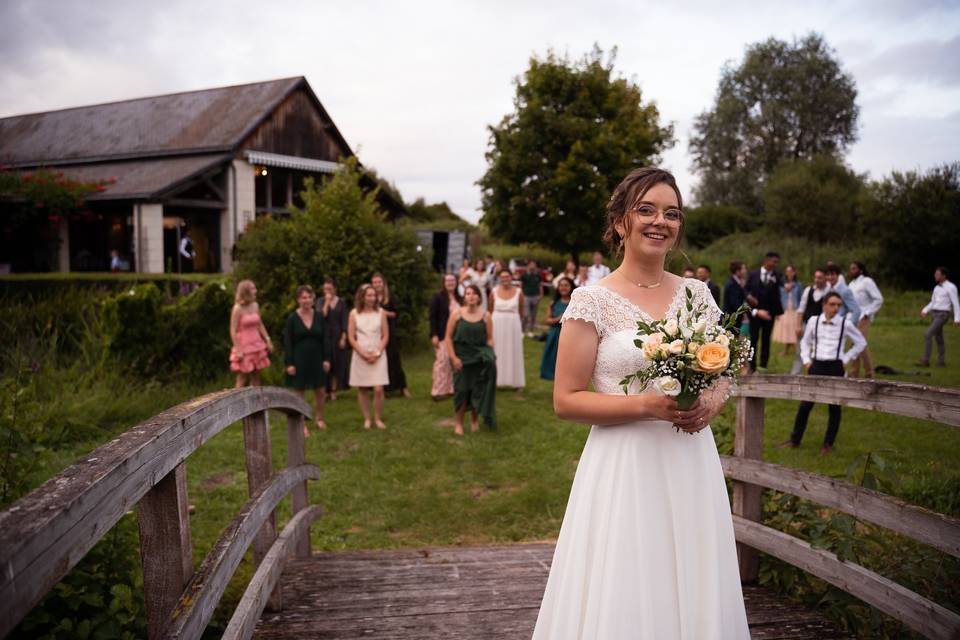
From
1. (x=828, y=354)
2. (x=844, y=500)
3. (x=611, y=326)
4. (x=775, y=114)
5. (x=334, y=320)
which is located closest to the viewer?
(x=611, y=326)

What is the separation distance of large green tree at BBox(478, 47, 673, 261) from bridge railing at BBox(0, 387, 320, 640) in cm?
2924

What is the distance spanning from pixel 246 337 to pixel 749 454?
7.71 m

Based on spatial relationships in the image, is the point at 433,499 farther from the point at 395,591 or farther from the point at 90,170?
the point at 90,170

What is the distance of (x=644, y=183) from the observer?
2.66m

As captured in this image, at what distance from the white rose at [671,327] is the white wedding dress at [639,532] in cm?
24

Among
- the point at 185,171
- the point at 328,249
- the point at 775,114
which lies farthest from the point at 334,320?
the point at 775,114

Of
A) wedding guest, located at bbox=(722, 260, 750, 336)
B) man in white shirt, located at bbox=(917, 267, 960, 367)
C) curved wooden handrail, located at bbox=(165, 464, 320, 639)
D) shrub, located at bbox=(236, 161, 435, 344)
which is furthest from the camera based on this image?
shrub, located at bbox=(236, 161, 435, 344)

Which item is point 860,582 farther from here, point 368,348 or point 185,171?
point 185,171

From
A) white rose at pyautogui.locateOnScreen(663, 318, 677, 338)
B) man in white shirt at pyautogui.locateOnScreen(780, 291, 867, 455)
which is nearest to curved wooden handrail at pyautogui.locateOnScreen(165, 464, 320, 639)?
white rose at pyautogui.locateOnScreen(663, 318, 677, 338)

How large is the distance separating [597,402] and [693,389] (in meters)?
0.35

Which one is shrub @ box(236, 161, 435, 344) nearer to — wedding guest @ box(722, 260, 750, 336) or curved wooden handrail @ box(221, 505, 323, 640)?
wedding guest @ box(722, 260, 750, 336)

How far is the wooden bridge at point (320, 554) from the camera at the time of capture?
1.61m

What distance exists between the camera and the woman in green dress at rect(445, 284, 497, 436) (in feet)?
31.3

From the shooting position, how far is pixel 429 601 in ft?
13.1
